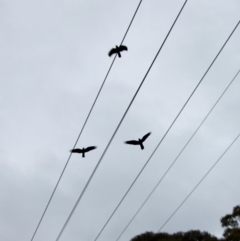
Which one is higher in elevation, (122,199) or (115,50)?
(115,50)

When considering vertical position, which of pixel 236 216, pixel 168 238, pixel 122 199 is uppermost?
pixel 168 238

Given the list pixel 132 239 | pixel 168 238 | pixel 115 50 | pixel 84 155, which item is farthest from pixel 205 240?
pixel 115 50

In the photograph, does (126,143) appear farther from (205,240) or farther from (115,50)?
(205,240)

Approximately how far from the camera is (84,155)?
16.7 m

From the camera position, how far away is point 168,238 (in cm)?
3139

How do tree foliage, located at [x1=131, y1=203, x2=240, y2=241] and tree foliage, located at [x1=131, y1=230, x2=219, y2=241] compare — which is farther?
tree foliage, located at [x1=131, y1=230, x2=219, y2=241]

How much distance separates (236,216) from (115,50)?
13760 millimetres

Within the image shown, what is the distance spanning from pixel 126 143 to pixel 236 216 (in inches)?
482

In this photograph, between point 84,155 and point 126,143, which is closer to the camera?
point 126,143

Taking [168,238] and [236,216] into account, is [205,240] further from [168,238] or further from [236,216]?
[236,216]

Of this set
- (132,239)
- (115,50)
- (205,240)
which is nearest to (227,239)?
(205,240)

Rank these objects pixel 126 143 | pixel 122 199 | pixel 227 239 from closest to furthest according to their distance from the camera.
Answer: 1. pixel 122 199
2. pixel 126 143
3. pixel 227 239

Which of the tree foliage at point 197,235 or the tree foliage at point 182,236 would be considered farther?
the tree foliage at point 182,236

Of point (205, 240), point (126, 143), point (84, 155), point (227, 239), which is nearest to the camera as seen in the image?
point (126, 143)
